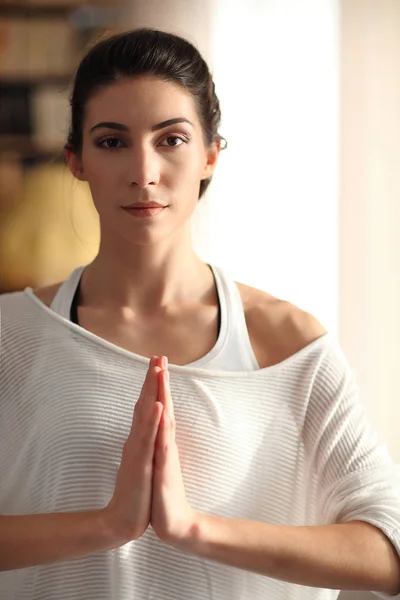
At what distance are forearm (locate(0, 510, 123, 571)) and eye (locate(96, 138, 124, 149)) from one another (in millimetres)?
439

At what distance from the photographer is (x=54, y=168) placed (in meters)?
1.70

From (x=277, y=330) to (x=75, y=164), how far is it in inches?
13.6

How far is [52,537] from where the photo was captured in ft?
3.20

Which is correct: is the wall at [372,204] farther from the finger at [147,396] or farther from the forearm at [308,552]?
the finger at [147,396]

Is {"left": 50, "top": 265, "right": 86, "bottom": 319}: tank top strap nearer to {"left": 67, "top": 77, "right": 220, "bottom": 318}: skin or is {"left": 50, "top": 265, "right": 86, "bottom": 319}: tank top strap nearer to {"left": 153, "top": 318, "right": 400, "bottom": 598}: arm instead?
{"left": 67, "top": 77, "right": 220, "bottom": 318}: skin

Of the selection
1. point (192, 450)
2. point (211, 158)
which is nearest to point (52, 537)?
point (192, 450)

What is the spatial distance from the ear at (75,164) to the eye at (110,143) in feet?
0.22

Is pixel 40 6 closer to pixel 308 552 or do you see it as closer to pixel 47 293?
pixel 47 293

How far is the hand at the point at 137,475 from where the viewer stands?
3.11ft

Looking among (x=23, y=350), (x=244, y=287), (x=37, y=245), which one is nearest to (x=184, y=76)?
(x=244, y=287)

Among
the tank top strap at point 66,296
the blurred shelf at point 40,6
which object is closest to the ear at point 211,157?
the tank top strap at point 66,296

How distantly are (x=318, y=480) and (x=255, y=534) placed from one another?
0.48 ft

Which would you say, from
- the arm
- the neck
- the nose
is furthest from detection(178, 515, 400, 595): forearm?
the nose

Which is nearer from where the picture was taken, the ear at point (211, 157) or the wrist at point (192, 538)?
the wrist at point (192, 538)
